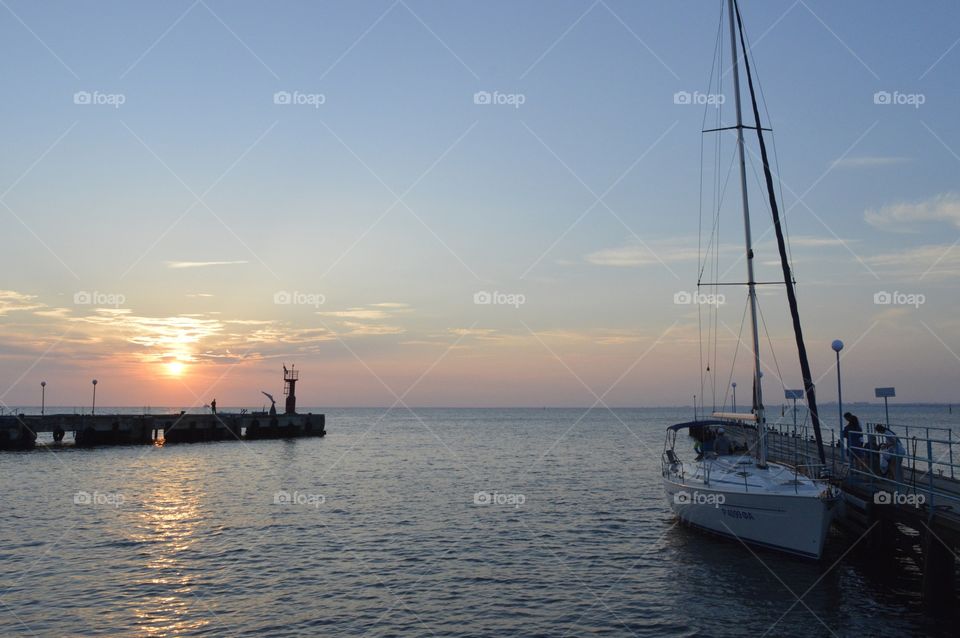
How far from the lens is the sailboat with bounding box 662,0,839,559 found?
21.2m

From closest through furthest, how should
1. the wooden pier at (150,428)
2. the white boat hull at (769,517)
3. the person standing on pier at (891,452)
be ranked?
the white boat hull at (769,517) → the person standing on pier at (891,452) → the wooden pier at (150,428)

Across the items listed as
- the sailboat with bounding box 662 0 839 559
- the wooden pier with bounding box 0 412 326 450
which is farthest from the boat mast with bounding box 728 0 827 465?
the wooden pier with bounding box 0 412 326 450

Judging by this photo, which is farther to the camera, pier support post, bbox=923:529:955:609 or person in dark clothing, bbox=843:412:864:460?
person in dark clothing, bbox=843:412:864:460

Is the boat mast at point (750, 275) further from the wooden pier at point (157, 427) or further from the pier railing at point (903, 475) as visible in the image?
the wooden pier at point (157, 427)

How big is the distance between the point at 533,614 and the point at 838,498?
10507 mm

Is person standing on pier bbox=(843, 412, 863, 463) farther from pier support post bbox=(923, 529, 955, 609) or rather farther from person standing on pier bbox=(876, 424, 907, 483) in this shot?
pier support post bbox=(923, 529, 955, 609)

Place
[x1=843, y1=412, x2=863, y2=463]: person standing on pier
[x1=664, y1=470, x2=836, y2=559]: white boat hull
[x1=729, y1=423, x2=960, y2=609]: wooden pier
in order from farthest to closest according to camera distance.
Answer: [x1=843, y1=412, x2=863, y2=463]: person standing on pier
[x1=664, y1=470, x2=836, y2=559]: white boat hull
[x1=729, y1=423, x2=960, y2=609]: wooden pier

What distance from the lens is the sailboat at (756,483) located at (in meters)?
21.2

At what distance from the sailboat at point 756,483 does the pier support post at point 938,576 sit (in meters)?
3.33

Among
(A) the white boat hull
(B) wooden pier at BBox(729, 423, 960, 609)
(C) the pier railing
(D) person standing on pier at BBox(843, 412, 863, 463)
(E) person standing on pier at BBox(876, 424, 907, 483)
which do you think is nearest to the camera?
(B) wooden pier at BBox(729, 423, 960, 609)

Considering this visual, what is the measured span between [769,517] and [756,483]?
128 cm

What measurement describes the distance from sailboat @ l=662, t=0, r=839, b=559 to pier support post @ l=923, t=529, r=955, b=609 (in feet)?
10.9

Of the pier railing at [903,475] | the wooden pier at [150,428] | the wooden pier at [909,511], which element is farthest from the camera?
the wooden pier at [150,428]

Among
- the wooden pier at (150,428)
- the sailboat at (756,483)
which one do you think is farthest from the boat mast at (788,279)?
the wooden pier at (150,428)
